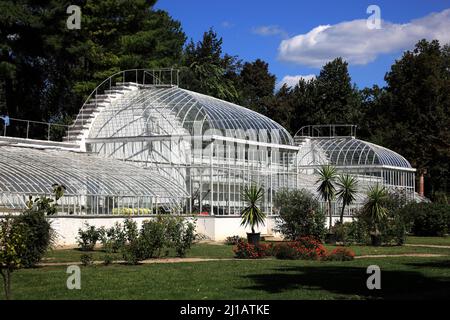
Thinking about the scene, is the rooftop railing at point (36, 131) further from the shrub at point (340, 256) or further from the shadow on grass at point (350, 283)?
the shadow on grass at point (350, 283)

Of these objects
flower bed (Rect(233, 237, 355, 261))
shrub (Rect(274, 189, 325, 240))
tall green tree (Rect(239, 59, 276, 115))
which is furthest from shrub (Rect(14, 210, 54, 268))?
tall green tree (Rect(239, 59, 276, 115))

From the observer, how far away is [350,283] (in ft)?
63.5

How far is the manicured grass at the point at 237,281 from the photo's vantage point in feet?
55.8

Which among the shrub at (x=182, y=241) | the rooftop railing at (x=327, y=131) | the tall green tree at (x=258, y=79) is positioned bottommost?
the shrub at (x=182, y=241)

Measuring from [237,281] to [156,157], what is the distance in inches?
969

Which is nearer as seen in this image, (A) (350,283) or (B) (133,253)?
(A) (350,283)

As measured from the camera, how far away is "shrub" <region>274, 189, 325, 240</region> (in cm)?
3647

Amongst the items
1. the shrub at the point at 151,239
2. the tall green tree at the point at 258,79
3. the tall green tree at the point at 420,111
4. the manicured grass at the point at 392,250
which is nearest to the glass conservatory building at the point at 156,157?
the shrub at the point at 151,239

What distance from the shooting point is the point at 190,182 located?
136ft

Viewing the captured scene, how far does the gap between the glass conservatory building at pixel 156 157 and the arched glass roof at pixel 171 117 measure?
Answer: 6cm

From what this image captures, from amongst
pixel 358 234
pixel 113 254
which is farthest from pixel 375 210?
pixel 113 254

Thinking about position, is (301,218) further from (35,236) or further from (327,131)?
(327,131)
